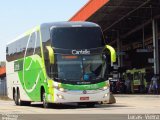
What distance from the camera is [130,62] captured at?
65000mm

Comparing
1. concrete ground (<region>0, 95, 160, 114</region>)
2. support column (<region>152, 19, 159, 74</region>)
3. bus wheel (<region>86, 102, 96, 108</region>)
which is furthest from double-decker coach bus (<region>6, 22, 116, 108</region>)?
support column (<region>152, 19, 159, 74</region>)

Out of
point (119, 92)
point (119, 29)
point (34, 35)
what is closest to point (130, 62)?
point (119, 29)

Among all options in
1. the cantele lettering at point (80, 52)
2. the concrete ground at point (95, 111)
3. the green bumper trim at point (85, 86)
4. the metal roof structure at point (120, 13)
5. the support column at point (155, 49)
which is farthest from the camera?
the support column at point (155, 49)

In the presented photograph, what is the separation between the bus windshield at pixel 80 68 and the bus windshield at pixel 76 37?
490mm

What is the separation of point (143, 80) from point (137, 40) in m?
14.5

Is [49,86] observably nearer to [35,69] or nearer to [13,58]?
[35,69]

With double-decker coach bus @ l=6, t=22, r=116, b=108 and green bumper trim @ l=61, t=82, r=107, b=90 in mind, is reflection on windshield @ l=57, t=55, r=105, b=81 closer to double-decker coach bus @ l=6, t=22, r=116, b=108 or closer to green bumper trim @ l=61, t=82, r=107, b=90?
double-decker coach bus @ l=6, t=22, r=116, b=108

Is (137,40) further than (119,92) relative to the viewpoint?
Yes

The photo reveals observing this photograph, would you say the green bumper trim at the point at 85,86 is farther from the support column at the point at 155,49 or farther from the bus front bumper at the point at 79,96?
the support column at the point at 155,49

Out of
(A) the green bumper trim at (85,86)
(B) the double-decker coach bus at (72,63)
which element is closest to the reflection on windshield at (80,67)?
(B) the double-decker coach bus at (72,63)

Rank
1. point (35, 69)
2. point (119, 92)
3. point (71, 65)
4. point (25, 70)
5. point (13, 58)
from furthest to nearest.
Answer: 1. point (119, 92)
2. point (13, 58)
3. point (25, 70)
4. point (35, 69)
5. point (71, 65)

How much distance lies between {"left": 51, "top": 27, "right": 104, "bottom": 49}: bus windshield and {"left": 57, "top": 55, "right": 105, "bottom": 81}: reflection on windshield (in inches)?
20.5

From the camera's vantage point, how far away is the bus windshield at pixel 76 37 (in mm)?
22062

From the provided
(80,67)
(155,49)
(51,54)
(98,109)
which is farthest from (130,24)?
(51,54)
